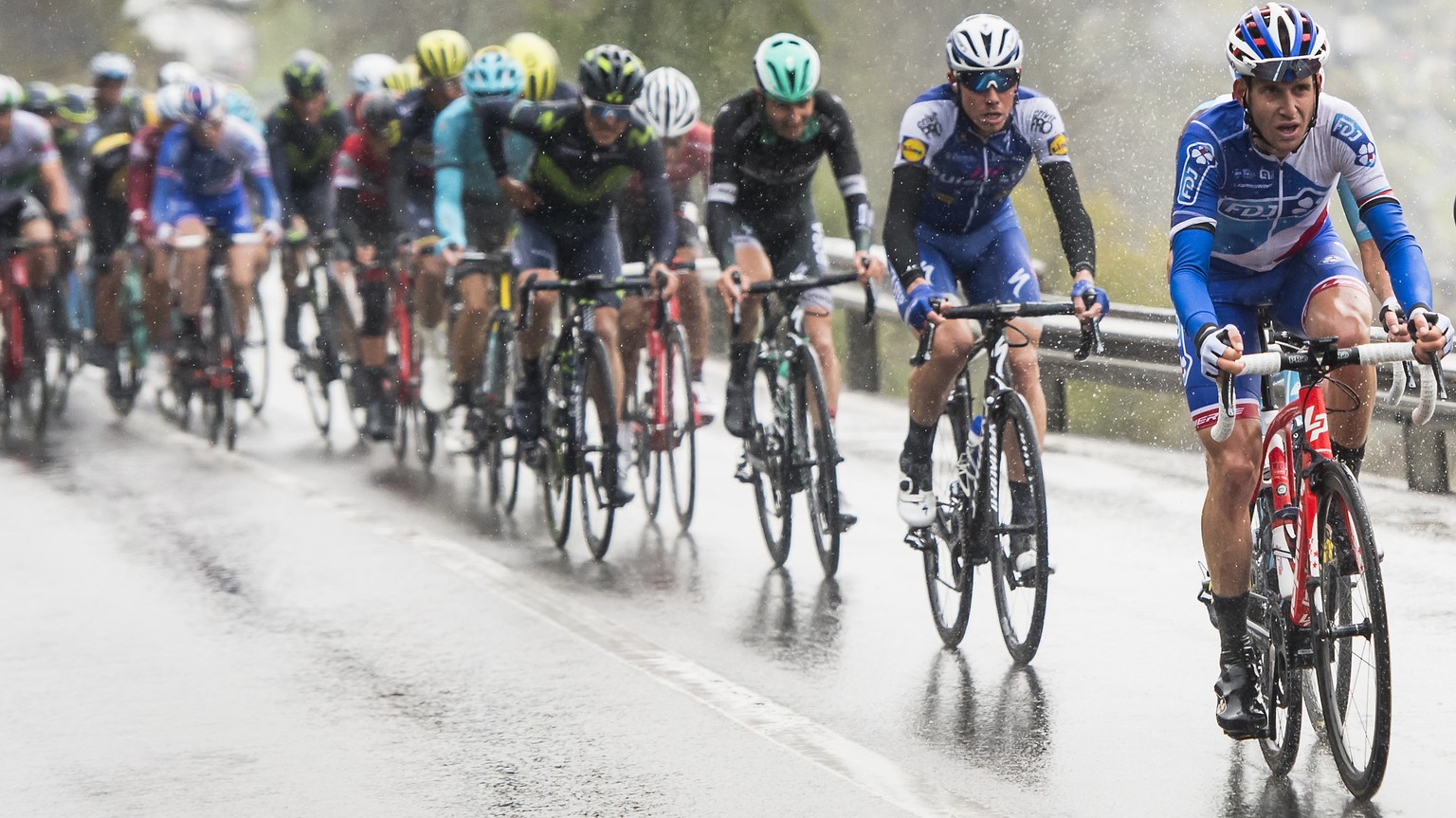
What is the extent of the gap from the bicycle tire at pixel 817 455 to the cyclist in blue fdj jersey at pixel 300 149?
609cm

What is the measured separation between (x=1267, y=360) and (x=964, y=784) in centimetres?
152

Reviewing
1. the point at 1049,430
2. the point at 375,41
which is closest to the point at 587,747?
the point at 1049,430

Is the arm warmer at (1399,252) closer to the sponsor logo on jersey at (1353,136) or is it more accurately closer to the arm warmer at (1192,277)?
the sponsor logo on jersey at (1353,136)

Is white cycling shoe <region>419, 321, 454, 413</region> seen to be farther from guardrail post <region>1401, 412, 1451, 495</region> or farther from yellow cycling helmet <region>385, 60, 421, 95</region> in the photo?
guardrail post <region>1401, 412, 1451, 495</region>

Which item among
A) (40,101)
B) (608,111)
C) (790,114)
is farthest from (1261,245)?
(40,101)

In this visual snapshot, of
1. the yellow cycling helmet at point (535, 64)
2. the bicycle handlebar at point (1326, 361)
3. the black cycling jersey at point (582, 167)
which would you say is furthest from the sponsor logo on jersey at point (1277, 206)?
the yellow cycling helmet at point (535, 64)

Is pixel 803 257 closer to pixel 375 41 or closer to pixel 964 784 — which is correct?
pixel 964 784

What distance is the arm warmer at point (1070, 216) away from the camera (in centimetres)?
750

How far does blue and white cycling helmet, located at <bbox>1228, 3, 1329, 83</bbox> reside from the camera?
18.3 feet

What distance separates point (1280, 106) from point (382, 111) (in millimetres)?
8209

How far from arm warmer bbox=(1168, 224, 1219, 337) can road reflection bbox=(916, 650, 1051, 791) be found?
1348 millimetres

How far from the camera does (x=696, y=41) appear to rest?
3231 centimetres

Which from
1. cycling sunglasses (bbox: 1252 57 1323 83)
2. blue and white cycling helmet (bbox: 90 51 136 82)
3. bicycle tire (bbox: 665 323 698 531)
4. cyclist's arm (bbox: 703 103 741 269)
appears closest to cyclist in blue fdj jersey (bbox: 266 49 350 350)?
blue and white cycling helmet (bbox: 90 51 136 82)

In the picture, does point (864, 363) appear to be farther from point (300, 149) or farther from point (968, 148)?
point (968, 148)
